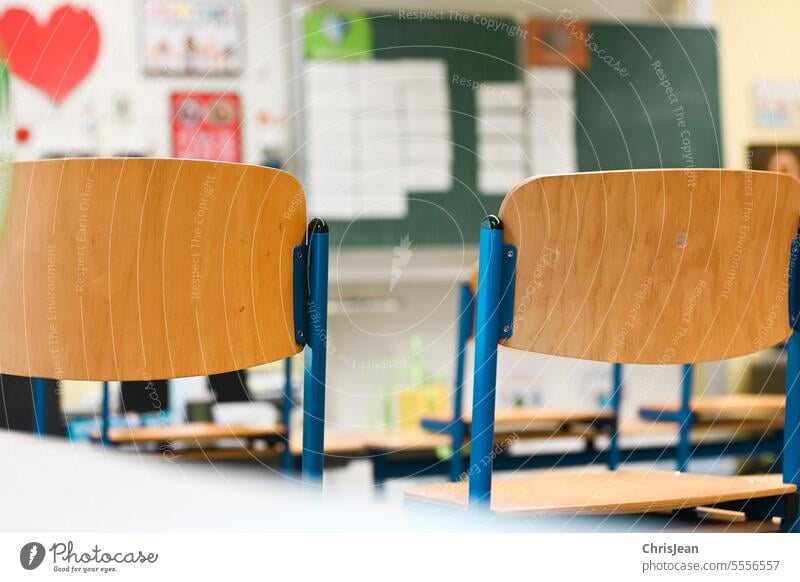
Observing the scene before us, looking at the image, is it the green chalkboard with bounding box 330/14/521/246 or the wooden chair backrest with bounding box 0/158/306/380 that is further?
the green chalkboard with bounding box 330/14/521/246

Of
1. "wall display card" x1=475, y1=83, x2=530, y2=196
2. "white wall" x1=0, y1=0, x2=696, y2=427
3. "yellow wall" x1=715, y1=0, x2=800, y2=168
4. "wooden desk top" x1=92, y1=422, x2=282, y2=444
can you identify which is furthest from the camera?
"yellow wall" x1=715, y1=0, x2=800, y2=168

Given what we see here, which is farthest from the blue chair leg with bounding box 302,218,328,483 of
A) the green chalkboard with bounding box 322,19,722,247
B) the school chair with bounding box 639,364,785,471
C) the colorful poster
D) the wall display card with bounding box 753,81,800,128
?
the wall display card with bounding box 753,81,800,128

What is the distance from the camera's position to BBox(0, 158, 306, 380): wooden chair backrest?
978 mm

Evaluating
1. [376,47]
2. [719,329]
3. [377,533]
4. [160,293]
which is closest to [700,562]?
[719,329]

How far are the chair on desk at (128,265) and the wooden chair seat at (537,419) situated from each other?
1.35 metres

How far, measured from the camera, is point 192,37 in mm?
3748

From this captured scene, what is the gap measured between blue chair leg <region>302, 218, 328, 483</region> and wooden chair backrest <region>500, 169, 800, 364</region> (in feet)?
0.73

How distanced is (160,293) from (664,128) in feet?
10.9

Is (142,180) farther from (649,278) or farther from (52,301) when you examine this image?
(649,278)

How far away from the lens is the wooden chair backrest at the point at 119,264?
0.98 m

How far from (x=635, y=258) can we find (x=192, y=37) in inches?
120

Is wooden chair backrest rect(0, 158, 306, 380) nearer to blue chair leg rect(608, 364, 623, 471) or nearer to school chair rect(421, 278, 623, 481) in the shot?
school chair rect(421, 278, 623, 481)

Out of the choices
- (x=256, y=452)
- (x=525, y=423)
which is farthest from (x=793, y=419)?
(x=256, y=452)

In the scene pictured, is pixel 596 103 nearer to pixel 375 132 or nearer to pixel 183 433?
pixel 375 132
